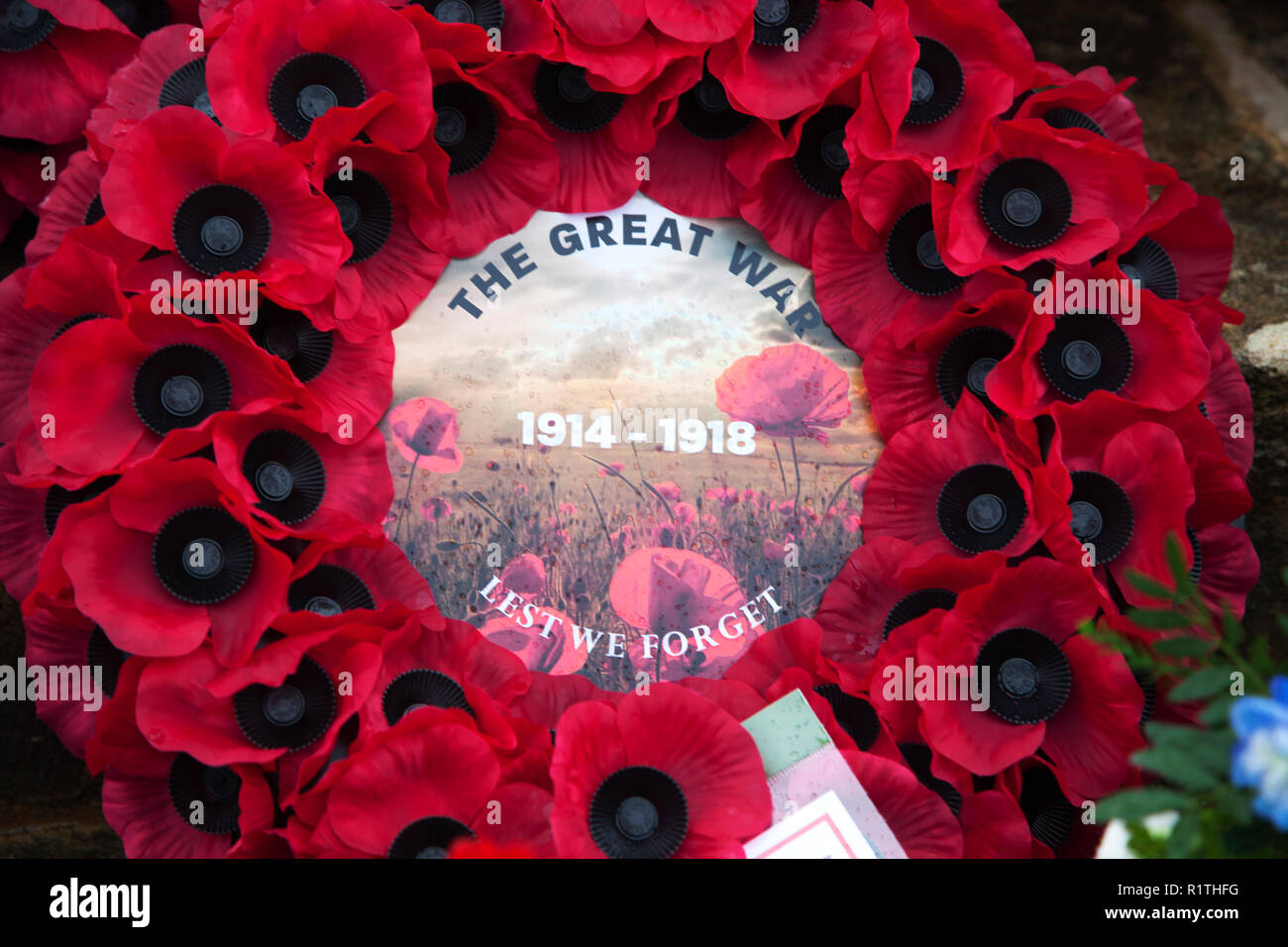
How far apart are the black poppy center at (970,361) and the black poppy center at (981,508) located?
0.10 m

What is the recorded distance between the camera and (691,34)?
128 centimetres

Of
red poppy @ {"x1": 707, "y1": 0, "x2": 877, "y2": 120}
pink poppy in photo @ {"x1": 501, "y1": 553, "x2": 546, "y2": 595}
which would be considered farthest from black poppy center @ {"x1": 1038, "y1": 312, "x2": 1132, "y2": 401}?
pink poppy in photo @ {"x1": 501, "y1": 553, "x2": 546, "y2": 595}

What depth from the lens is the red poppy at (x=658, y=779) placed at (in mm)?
1051

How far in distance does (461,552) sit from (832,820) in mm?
471

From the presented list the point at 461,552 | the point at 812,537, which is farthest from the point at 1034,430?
the point at 461,552

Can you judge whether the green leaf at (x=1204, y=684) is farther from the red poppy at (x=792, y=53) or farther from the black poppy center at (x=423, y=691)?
the red poppy at (x=792, y=53)

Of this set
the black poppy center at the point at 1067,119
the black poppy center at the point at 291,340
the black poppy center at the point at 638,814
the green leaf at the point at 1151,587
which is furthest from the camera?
the black poppy center at the point at 1067,119

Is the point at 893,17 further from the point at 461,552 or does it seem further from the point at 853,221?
the point at 461,552

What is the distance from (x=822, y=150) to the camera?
137 cm

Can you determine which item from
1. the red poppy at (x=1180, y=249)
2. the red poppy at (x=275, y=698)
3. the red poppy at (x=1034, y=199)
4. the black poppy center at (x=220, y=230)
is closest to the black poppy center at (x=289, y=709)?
the red poppy at (x=275, y=698)

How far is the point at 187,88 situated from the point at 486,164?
34 centimetres

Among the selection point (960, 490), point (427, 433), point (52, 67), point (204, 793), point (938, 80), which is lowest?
point (204, 793)

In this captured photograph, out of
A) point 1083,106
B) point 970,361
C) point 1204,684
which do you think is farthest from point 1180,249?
point 1204,684

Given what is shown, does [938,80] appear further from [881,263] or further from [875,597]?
[875,597]
